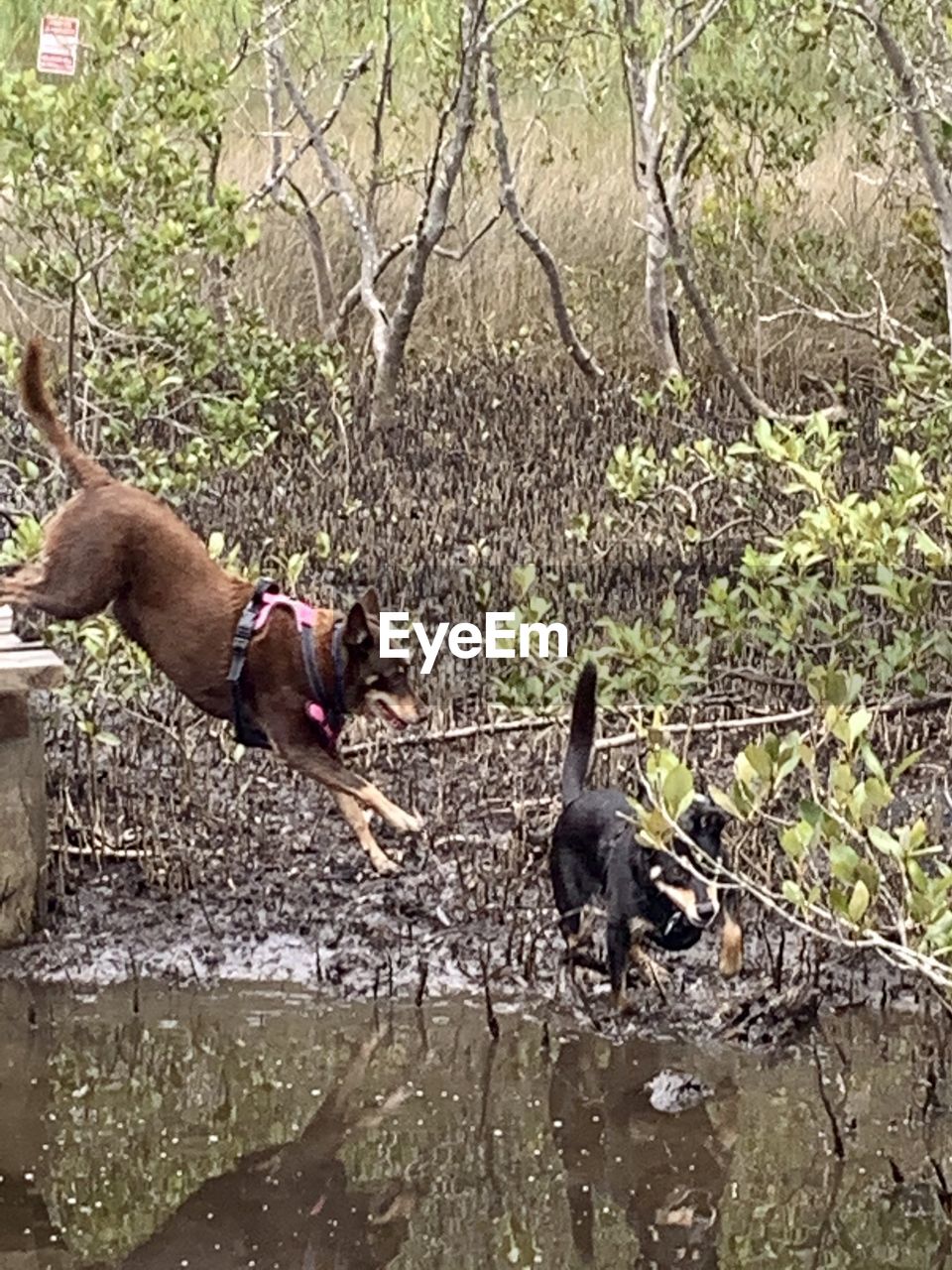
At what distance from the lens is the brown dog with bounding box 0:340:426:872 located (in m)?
5.78

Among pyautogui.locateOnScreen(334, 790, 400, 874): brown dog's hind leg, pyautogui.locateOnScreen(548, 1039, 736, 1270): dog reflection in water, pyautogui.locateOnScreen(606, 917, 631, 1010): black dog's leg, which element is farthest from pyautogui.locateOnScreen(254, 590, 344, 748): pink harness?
pyautogui.locateOnScreen(548, 1039, 736, 1270): dog reflection in water

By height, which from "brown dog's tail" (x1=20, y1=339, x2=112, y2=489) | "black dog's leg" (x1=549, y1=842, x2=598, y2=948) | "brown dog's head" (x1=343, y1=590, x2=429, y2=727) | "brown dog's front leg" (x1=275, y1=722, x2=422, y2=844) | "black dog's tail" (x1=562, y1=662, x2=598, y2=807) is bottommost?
"black dog's leg" (x1=549, y1=842, x2=598, y2=948)

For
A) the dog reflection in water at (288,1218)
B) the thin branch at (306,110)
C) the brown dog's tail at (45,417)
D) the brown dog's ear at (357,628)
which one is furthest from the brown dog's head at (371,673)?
the thin branch at (306,110)

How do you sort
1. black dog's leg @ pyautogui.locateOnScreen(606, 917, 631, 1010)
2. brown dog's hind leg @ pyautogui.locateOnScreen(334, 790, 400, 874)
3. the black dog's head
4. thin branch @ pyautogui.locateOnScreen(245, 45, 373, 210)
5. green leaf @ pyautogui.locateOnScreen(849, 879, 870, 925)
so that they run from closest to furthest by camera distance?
green leaf @ pyautogui.locateOnScreen(849, 879, 870, 925)
the black dog's head
black dog's leg @ pyautogui.locateOnScreen(606, 917, 631, 1010)
brown dog's hind leg @ pyautogui.locateOnScreen(334, 790, 400, 874)
thin branch @ pyautogui.locateOnScreen(245, 45, 373, 210)

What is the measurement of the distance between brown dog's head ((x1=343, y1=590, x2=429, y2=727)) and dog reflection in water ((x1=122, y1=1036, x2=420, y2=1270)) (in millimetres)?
1139

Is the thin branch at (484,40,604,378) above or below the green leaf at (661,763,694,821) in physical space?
above

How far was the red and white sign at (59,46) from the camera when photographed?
8297 millimetres

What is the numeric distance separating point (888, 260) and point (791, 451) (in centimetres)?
764

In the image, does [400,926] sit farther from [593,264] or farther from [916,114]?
[593,264]

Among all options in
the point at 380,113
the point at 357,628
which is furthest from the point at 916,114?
the point at 380,113

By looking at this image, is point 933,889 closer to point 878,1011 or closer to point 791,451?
point 878,1011

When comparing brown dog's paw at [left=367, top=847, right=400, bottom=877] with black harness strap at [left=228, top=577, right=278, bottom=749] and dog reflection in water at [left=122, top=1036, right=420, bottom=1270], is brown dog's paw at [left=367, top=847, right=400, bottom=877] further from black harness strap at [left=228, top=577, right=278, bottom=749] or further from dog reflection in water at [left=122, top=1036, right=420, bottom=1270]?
dog reflection in water at [left=122, top=1036, right=420, bottom=1270]

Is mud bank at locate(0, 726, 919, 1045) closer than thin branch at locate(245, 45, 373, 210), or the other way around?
mud bank at locate(0, 726, 919, 1045)

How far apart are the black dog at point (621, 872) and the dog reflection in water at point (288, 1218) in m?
0.89
